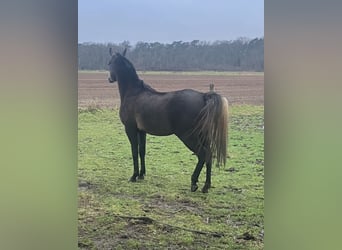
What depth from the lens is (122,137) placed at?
2.42 meters

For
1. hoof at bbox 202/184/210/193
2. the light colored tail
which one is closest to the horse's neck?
the light colored tail

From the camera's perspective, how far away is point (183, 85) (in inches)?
92.7

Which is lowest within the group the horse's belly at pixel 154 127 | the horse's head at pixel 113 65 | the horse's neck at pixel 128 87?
the horse's belly at pixel 154 127

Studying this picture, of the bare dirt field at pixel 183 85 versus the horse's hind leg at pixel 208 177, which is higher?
the bare dirt field at pixel 183 85

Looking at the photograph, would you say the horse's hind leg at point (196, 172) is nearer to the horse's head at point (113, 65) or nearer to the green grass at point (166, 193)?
the green grass at point (166, 193)

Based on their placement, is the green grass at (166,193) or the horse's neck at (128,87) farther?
the horse's neck at (128,87)

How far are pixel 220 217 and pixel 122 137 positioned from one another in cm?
62

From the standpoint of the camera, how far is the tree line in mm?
2314

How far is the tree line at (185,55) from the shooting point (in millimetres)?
2314

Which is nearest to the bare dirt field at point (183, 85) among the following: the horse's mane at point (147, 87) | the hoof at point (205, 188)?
the horse's mane at point (147, 87)

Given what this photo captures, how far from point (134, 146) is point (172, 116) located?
24 cm

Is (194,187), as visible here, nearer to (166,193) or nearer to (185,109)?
(166,193)
